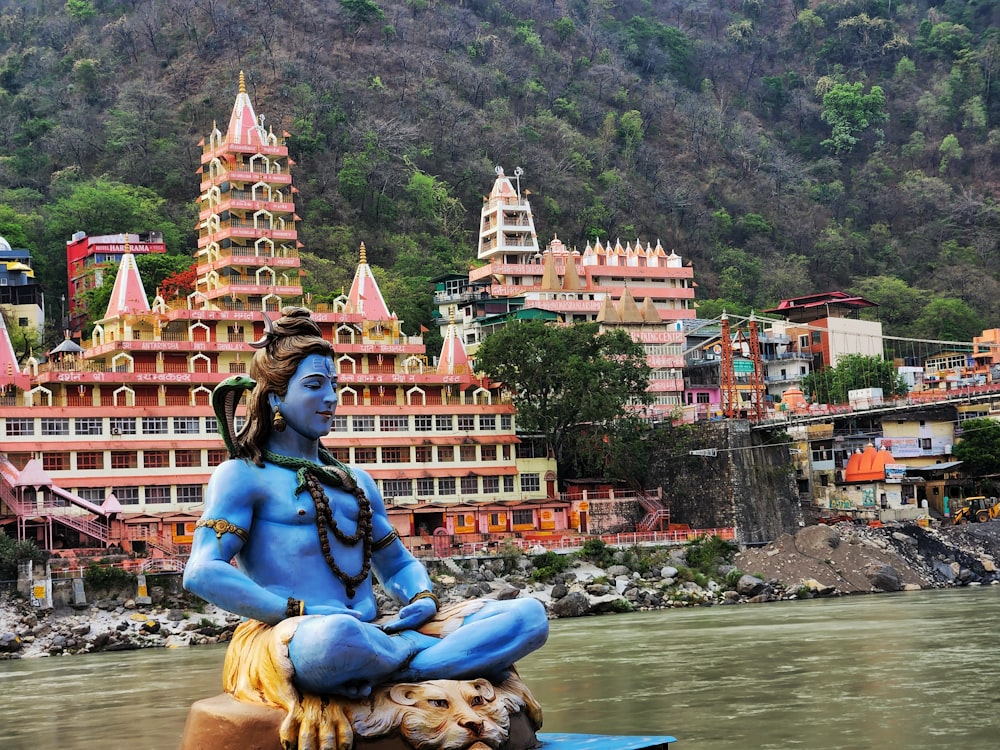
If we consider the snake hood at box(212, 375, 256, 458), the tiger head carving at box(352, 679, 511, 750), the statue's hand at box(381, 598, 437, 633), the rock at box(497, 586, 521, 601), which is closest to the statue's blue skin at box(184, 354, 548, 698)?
the statue's hand at box(381, 598, 437, 633)

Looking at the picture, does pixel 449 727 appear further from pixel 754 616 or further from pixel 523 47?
pixel 523 47

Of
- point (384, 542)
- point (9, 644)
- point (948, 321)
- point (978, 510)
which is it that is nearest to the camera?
point (384, 542)

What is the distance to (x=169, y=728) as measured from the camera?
16.6 meters

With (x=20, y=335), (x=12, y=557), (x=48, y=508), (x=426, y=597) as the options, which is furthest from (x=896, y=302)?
(x=426, y=597)

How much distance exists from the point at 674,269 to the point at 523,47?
155 feet

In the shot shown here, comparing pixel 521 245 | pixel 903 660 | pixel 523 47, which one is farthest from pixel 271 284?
pixel 523 47

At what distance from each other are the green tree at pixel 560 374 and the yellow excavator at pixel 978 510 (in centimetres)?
1293

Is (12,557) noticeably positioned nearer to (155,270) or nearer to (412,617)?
(155,270)

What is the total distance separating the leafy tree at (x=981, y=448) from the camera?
64.0 m

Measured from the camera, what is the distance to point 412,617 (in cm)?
929

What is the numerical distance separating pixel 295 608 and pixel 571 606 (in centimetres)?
3260

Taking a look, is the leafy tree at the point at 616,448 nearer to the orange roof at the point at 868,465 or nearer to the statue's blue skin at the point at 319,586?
the orange roof at the point at 868,465

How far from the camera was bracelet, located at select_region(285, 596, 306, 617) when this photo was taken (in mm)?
8961

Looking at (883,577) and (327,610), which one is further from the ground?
(327,610)
